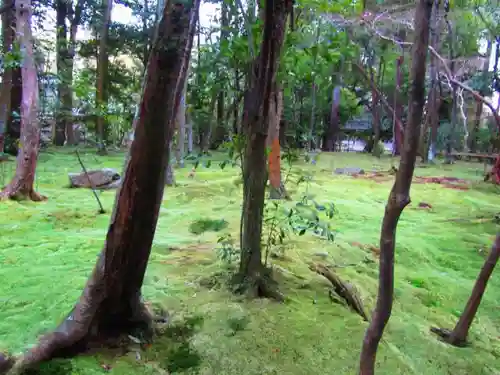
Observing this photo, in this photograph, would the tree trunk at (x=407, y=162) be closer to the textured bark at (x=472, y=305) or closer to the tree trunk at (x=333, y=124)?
the textured bark at (x=472, y=305)

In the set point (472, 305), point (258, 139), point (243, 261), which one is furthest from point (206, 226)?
point (472, 305)

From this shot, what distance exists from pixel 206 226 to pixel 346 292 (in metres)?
2.26

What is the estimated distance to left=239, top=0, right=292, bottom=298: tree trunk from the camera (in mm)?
2408

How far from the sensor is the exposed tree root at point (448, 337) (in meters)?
2.70

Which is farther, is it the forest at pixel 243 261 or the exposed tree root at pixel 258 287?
the exposed tree root at pixel 258 287

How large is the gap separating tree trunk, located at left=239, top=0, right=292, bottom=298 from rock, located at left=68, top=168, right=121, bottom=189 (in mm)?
5521

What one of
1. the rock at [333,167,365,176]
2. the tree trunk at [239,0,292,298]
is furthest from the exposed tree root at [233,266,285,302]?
the rock at [333,167,365,176]

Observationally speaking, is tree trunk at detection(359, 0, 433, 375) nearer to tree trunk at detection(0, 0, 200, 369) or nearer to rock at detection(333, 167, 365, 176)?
tree trunk at detection(0, 0, 200, 369)

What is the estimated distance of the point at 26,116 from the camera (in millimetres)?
5957

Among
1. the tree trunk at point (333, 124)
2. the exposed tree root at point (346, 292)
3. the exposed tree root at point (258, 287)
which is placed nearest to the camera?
the exposed tree root at point (258, 287)

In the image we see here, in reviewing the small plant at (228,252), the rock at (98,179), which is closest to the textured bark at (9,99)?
the rock at (98,179)

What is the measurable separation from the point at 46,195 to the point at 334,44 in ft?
18.8

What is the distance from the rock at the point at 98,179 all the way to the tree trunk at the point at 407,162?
22.3 feet

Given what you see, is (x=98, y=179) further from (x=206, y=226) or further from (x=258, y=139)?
(x=258, y=139)
